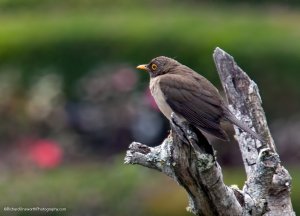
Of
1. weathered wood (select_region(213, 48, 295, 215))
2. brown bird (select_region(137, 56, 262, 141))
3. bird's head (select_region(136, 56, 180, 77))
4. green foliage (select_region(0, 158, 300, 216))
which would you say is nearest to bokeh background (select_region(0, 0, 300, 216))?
green foliage (select_region(0, 158, 300, 216))

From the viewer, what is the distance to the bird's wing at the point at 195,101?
8.41 meters

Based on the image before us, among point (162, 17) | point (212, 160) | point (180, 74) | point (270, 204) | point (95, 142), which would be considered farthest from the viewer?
point (162, 17)

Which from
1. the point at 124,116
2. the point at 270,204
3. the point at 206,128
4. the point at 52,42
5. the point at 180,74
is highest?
the point at 52,42

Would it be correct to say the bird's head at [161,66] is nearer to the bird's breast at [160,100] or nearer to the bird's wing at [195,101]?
the bird's breast at [160,100]

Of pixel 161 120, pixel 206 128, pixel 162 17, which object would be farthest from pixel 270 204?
pixel 162 17

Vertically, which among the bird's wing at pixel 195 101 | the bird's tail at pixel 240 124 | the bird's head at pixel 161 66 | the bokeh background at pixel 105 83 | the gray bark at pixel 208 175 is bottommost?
the gray bark at pixel 208 175

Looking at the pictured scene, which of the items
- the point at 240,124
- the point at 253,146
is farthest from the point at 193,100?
the point at 253,146

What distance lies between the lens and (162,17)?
16578 millimetres

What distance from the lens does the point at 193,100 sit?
8.77 metres

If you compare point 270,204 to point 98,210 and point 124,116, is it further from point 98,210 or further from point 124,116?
point 124,116

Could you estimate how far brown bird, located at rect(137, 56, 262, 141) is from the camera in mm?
8383

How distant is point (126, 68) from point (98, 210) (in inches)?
121

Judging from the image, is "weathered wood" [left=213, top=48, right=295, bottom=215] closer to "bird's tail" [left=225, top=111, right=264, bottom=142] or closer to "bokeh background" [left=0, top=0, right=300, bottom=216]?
"bird's tail" [left=225, top=111, right=264, bottom=142]

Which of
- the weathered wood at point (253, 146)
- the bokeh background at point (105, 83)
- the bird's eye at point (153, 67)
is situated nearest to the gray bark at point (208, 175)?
the weathered wood at point (253, 146)
